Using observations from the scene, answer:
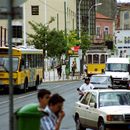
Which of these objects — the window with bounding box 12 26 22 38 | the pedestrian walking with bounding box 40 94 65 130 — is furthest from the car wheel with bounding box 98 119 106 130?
the window with bounding box 12 26 22 38

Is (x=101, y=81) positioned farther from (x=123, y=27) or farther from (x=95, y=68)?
(x=123, y=27)

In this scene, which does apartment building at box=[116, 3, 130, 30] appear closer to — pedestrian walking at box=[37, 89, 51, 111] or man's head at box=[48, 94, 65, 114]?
pedestrian walking at box=[37, 89, 51, 111]

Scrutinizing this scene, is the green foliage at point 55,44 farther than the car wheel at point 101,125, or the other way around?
the green foliage at point 55,44

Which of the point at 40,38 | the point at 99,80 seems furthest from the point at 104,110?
the point at 40,38

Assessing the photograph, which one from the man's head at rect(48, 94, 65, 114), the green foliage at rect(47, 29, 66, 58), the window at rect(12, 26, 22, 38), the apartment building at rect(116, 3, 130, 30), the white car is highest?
the apartment building at rect(116, 3, 130, 30)

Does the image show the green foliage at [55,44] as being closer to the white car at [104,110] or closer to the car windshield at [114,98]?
the white car at [104,110]

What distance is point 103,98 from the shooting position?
1905 centimetres

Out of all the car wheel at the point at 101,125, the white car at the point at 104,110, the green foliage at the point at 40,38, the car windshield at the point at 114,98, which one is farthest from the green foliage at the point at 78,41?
the car wheel at the point at 101,125

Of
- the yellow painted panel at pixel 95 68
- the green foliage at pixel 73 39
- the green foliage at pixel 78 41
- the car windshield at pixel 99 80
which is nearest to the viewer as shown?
the car windshield at pixel 99 80

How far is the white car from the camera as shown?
17.6 metres

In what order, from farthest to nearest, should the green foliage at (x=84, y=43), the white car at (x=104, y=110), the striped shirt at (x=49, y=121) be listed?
the green foliage at (x=84, y=43), the white car at (x=104, y=110), the striped shirt at (x=49, y=121)

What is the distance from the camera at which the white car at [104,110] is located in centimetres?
1759

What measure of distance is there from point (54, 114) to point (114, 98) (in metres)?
9.04

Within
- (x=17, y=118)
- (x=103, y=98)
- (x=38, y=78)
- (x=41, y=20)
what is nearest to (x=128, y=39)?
(x=38, y=78)
